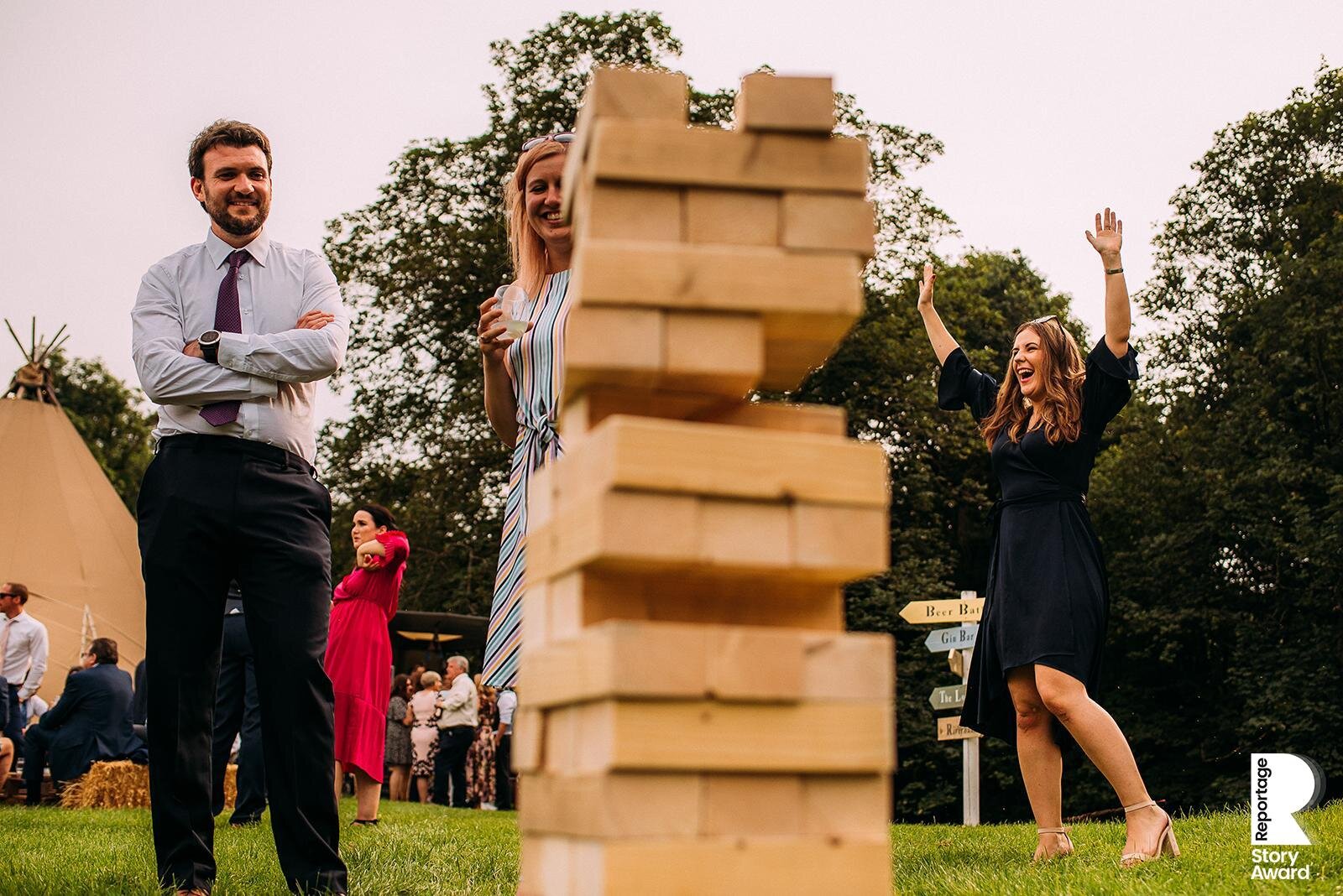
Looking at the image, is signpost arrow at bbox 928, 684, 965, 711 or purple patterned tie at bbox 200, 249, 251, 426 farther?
signpost arrow at bbox 928, 684, 965, 711

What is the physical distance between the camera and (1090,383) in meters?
5.01

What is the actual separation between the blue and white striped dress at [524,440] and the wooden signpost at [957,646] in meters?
7.08

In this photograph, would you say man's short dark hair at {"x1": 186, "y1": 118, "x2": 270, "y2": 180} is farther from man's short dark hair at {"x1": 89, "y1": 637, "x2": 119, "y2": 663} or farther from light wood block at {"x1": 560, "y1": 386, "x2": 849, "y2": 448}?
man's short dark hair at {"x1": 89, "y1": 637, "x2": 119, "y2": 663}

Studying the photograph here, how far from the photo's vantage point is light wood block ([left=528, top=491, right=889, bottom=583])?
163 centimetres

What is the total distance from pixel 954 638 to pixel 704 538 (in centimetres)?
958

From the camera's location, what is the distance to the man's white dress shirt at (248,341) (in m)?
3.68

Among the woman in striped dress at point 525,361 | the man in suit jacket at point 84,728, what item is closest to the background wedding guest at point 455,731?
the man in suit jacket at point 84,728

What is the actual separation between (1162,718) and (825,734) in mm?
26529

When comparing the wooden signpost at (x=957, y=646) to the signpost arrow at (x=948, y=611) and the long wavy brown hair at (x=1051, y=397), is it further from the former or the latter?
the long wavy brown hair at (x=1051, y=397)

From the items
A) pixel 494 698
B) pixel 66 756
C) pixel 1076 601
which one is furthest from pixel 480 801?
pixel 1076 601

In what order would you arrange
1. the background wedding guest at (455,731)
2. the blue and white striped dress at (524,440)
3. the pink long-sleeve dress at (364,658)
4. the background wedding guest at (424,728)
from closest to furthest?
the blue and white striped dress at (524,440) < the pink long-sleeve dress at (364,658) < the background wedding guest at (455,731) < the background wedding guest at (424,728)

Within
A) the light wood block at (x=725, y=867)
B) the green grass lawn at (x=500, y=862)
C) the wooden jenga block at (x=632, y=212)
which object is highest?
the wooden jenga block at (x=632, y=212)

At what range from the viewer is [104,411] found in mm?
43656

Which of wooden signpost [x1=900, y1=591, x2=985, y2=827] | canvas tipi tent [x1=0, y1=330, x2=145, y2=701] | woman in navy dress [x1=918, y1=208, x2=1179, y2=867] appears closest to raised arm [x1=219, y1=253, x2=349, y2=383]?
woman in navy dress [x1=918, y1=208, x2=1179, y2=867]
